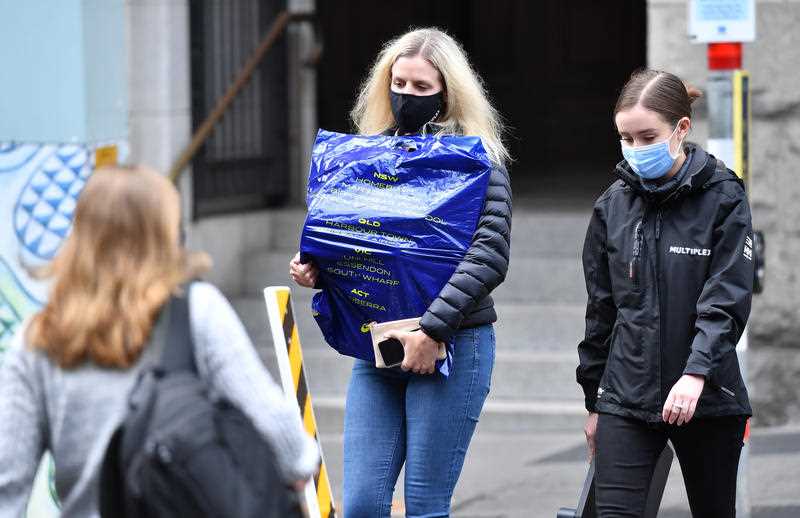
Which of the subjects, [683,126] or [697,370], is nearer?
[697,370]

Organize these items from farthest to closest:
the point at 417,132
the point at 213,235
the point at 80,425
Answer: the point at 213,235 < the point at 417,132 < the point at 80,425

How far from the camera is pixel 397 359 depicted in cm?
423

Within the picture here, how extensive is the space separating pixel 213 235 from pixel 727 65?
178 inches

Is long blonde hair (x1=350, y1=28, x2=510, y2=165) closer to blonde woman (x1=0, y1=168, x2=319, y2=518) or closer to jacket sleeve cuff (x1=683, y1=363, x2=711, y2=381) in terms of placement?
jacket sleeve cuff (x1=683, y1=363, x2=711, y2=381)

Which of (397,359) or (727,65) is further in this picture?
(727,65)

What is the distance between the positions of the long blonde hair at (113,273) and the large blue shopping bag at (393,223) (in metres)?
1.36

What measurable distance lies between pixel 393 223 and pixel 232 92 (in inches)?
205

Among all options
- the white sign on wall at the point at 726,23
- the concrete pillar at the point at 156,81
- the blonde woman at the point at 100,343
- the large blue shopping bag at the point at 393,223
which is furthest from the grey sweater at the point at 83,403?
the concrete pillar at the point at 156,81

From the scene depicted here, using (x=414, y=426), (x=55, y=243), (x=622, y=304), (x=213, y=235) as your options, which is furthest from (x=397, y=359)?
(x=213, y=235)

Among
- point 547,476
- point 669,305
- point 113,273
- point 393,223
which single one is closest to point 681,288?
point 669,305

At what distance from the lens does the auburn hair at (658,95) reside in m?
4.16

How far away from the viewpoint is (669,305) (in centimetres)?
411

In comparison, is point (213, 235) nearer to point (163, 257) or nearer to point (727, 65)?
point (727, 65)

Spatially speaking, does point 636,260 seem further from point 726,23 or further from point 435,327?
point 726,23
